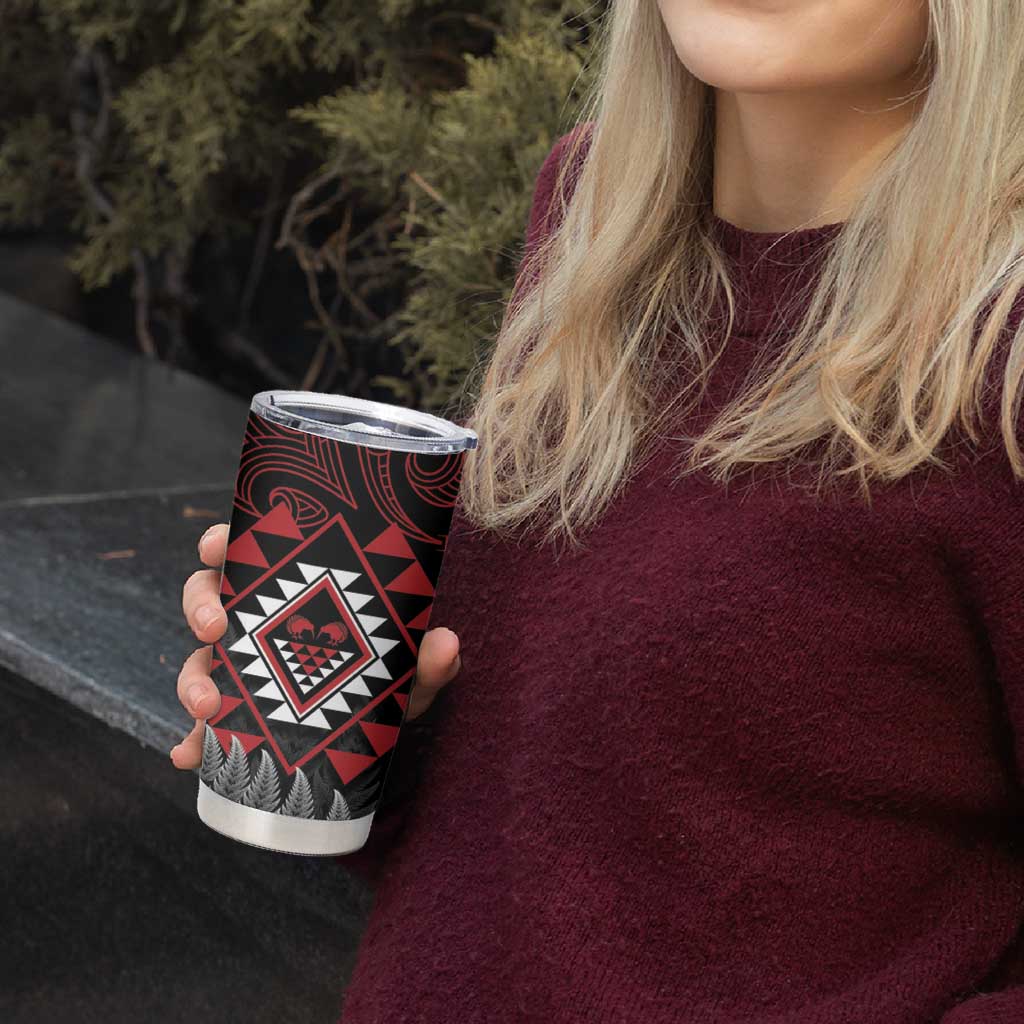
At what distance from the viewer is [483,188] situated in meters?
2.20

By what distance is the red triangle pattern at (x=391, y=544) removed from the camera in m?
0.89

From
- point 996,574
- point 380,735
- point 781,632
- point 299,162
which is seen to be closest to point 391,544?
point 380,735

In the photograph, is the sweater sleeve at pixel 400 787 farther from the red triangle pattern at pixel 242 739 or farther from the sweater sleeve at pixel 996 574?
the sweater sleeve at pixel 996 574

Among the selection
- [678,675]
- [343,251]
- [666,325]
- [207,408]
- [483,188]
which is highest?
[666,325]

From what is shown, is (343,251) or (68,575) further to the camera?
(343,251)

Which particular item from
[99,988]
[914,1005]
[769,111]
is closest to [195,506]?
[99,988]

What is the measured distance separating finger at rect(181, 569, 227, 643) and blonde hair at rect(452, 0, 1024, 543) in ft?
0.74

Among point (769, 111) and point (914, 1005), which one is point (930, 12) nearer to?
point (769, 111)

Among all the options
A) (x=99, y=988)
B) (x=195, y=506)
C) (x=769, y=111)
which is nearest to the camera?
(x=769, y=111)

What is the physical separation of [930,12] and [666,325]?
0.29 meters

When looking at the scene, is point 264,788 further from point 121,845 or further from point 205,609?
point 121,845

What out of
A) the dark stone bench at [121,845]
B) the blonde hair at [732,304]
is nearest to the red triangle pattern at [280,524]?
the blonde hair at [732,304]

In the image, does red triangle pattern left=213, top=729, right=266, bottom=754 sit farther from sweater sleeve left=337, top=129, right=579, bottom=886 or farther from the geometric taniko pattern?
sweater sleeve left=337, top=129, right=579, bottom=886

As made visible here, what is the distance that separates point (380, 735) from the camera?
0.94 metres
